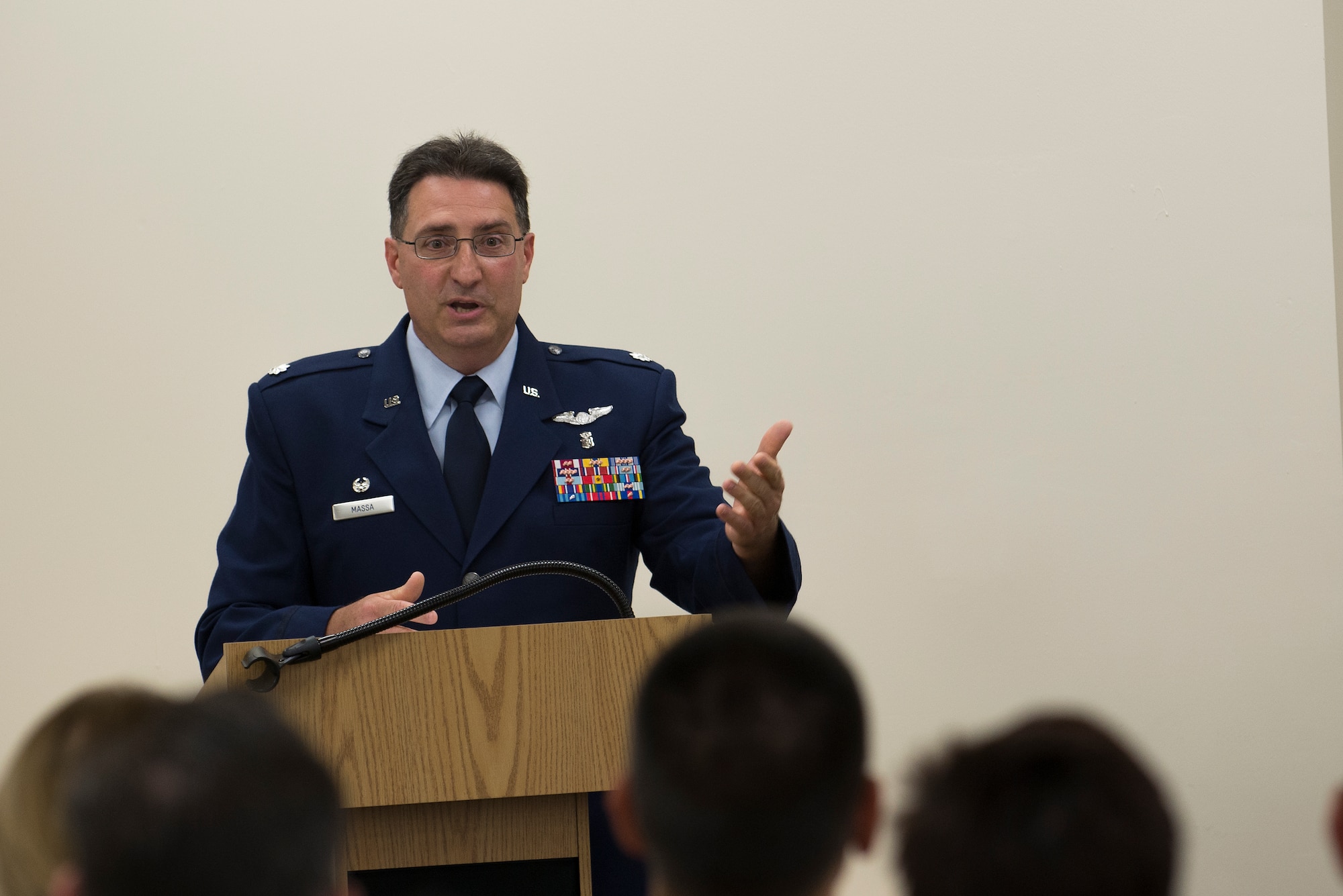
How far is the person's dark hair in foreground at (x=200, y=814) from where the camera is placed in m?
0.62

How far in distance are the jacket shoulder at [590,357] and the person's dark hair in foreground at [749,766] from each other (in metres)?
1.44

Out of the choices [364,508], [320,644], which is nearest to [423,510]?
[364,508]

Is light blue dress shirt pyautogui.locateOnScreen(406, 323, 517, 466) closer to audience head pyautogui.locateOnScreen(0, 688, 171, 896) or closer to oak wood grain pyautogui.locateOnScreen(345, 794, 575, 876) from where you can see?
oak wood grain pyautogui.locateOnScreen(345, 794, 575, 876)

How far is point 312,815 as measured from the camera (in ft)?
2.16

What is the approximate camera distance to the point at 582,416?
7.06 feet

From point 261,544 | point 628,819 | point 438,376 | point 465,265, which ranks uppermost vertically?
point 465,265

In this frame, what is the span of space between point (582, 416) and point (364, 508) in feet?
1.28

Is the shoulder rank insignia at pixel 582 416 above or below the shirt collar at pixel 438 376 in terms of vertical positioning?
below

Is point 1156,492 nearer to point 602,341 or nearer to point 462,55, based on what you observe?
point 602,341

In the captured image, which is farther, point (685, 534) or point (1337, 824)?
point (685, 534)

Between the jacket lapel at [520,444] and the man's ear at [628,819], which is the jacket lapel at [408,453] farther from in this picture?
the man's ear at [628,819]

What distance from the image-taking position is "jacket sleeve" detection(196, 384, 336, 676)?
1928 mm

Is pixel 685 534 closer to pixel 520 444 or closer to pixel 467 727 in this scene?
pixel 520 444

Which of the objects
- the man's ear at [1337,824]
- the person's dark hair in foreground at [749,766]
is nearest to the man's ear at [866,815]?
the person's dark hair in foreground at [749,766]
